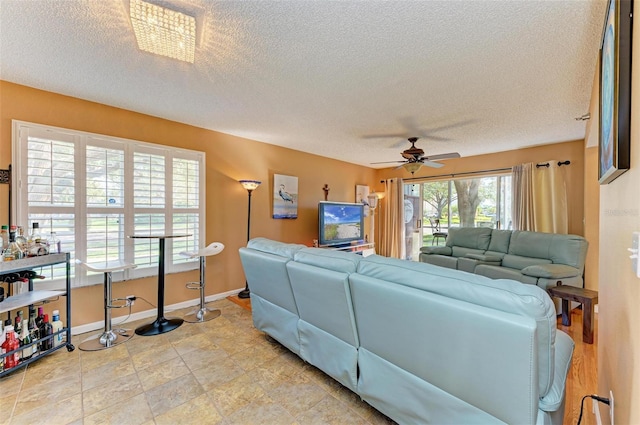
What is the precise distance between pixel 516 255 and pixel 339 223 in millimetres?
2916

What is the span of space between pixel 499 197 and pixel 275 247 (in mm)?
4736

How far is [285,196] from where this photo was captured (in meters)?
4.63

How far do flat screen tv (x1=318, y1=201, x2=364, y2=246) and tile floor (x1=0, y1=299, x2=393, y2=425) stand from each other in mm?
Result: 2635

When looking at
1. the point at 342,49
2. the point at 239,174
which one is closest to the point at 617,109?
the point at 342,49

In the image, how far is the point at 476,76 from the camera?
219 centimetres

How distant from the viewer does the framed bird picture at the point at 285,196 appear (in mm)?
4500

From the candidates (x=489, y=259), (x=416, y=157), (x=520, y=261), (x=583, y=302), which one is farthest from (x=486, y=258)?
(x=416, y=157)

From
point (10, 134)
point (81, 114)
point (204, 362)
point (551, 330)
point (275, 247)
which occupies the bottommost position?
point (204, 362)

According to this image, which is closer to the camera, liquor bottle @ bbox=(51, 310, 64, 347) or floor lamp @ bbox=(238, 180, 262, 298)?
liquor bottle @ bbox=(51, 310, 64, 347)

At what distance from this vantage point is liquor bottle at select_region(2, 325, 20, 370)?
1.99 m

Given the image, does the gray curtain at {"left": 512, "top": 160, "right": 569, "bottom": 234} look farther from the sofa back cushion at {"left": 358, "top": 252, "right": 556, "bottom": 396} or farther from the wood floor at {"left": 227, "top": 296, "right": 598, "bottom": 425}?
the sofa back cushion at {"left": 358, "top": 252, "right": 556, "bottom": 396}

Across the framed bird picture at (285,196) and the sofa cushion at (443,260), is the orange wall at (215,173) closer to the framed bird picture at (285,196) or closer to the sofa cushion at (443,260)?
the framed bird picture at (285,196)

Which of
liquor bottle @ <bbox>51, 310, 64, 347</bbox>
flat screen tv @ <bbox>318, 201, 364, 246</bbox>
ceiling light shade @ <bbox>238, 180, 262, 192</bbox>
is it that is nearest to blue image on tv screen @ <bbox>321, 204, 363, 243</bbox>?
flat screen tv @ <bbox>318, 201, 364, 246</bbox>

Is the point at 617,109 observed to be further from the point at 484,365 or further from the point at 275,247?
the point at 275,247
